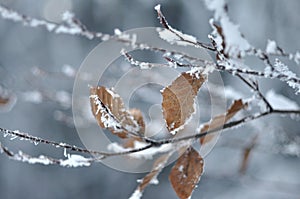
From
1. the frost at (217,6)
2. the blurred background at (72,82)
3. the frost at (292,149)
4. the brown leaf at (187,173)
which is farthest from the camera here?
the blurred background at (72,82)

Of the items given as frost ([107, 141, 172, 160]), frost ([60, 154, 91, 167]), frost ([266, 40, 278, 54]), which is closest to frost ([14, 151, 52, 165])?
frost ([60, 154, 91, 167])

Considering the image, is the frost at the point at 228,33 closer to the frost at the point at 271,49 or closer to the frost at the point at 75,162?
the frost at the point at 271,49

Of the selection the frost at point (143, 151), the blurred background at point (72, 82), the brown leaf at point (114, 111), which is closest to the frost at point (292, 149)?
the frost at point (143, 151)

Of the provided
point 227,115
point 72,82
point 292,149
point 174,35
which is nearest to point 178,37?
point 174,35

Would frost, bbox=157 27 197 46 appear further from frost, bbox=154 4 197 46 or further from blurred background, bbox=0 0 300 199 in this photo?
blurred background, bbox=0 0 300 199

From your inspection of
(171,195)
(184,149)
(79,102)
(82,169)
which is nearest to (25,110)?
(82,169)

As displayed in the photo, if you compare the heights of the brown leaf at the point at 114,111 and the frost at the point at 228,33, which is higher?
the brown leaf at the point at 114,111

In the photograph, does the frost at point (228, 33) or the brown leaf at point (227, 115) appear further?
the brown leaf at point (227, 115)

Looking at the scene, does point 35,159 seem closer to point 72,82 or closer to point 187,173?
point 187,173
